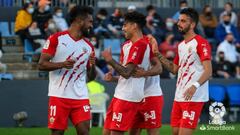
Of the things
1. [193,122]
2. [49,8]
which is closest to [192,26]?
[193,122]

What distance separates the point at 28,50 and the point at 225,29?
6258mm

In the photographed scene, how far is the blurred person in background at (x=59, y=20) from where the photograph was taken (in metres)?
25.4

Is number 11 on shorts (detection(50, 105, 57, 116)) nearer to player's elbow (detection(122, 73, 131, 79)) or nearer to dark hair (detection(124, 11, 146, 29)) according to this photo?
player's elbow (detection(122, 73, 131, 79))

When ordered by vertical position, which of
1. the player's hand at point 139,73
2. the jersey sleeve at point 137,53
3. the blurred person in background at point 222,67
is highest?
the jersey sleeve at point 137,53

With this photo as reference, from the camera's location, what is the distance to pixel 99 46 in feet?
84.0

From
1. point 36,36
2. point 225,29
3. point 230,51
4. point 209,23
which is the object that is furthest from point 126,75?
point 209,23

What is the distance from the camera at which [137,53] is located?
43.2ft

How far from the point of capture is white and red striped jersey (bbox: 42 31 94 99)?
13.1 meters

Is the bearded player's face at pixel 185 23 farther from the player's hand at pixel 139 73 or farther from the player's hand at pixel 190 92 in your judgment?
the player's hand at pixel 190 92

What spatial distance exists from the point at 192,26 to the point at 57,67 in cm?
219

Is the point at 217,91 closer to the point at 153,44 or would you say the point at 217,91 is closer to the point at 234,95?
the point at 234,95

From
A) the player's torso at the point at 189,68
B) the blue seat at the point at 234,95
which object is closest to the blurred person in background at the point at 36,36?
the blue seat at the point at 234,95

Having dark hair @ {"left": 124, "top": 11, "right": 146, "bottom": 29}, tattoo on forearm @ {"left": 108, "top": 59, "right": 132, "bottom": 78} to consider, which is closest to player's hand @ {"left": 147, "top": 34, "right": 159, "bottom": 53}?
dark hair @ {"left": 124, "top": 11, "right": 146, "bottom": 29}

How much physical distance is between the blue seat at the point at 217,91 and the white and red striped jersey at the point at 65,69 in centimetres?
1232
